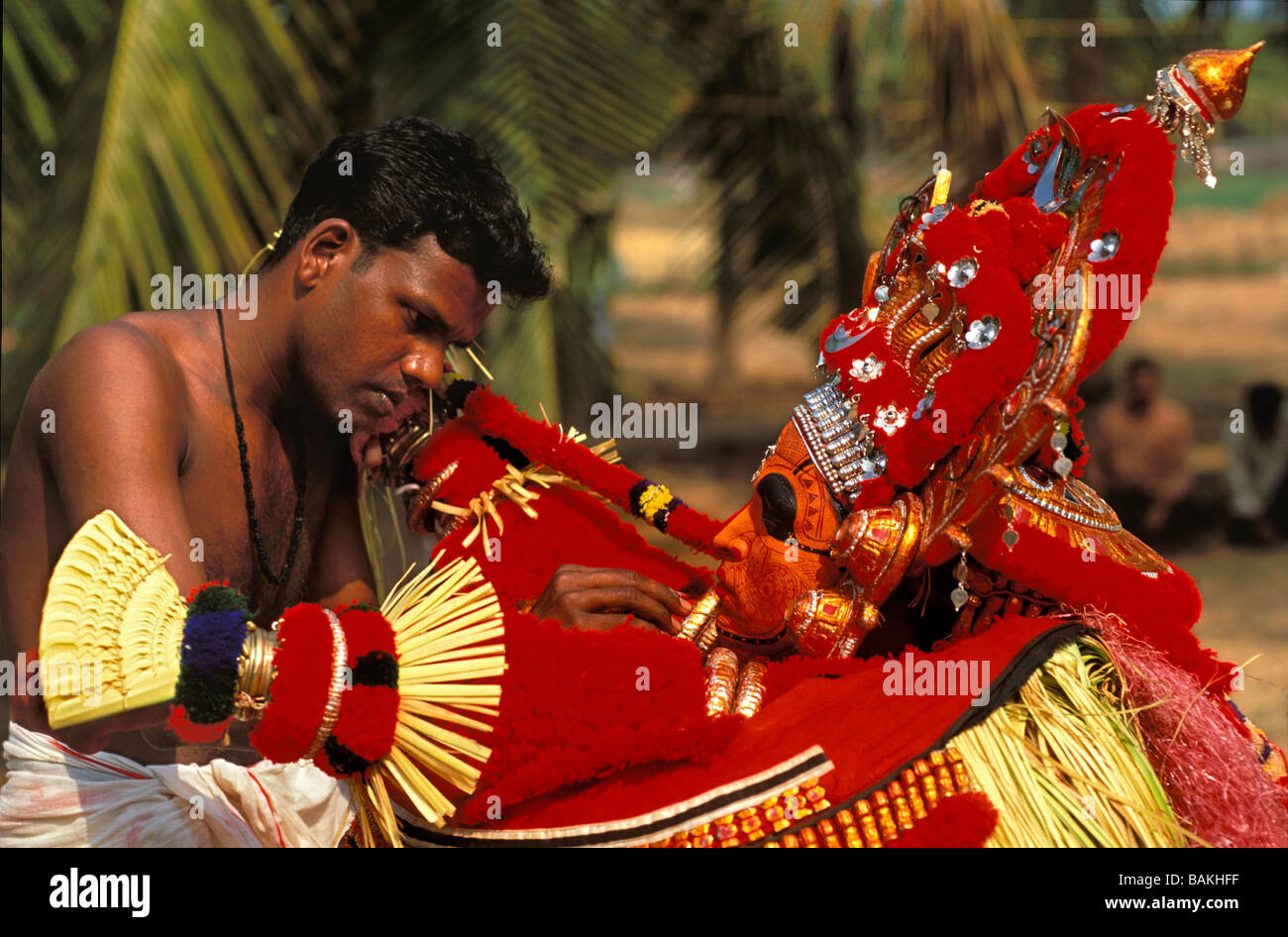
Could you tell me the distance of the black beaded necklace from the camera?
2.18 metres

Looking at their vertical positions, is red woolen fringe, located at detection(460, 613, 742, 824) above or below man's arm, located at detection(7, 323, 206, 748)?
below

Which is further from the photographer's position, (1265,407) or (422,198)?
(1265,407)

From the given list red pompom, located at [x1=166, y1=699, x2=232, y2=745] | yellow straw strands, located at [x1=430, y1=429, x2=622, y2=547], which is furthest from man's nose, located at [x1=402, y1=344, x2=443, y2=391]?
red pompom, located at [x1=166, y1=699, x2=232, y2=745]

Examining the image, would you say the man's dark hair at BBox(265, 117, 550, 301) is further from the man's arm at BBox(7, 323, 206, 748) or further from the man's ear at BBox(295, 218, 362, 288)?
the man's arm at BBox(7, 323, 206, 748)

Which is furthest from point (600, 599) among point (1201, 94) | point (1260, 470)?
point (1260, 470)

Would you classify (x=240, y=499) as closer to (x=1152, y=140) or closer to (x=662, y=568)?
(x=662, y=568)

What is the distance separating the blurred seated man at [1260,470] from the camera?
8.57 m

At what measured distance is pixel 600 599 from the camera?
1.91 m

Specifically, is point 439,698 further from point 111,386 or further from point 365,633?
point 111,386

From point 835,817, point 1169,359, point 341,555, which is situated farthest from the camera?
point 1169,359

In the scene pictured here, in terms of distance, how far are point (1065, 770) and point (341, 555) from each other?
1.62 metres

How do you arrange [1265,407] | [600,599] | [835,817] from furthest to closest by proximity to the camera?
[1265,407] → [600,599] → [835,817]

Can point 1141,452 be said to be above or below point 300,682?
above

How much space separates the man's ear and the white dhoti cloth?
98 cm
